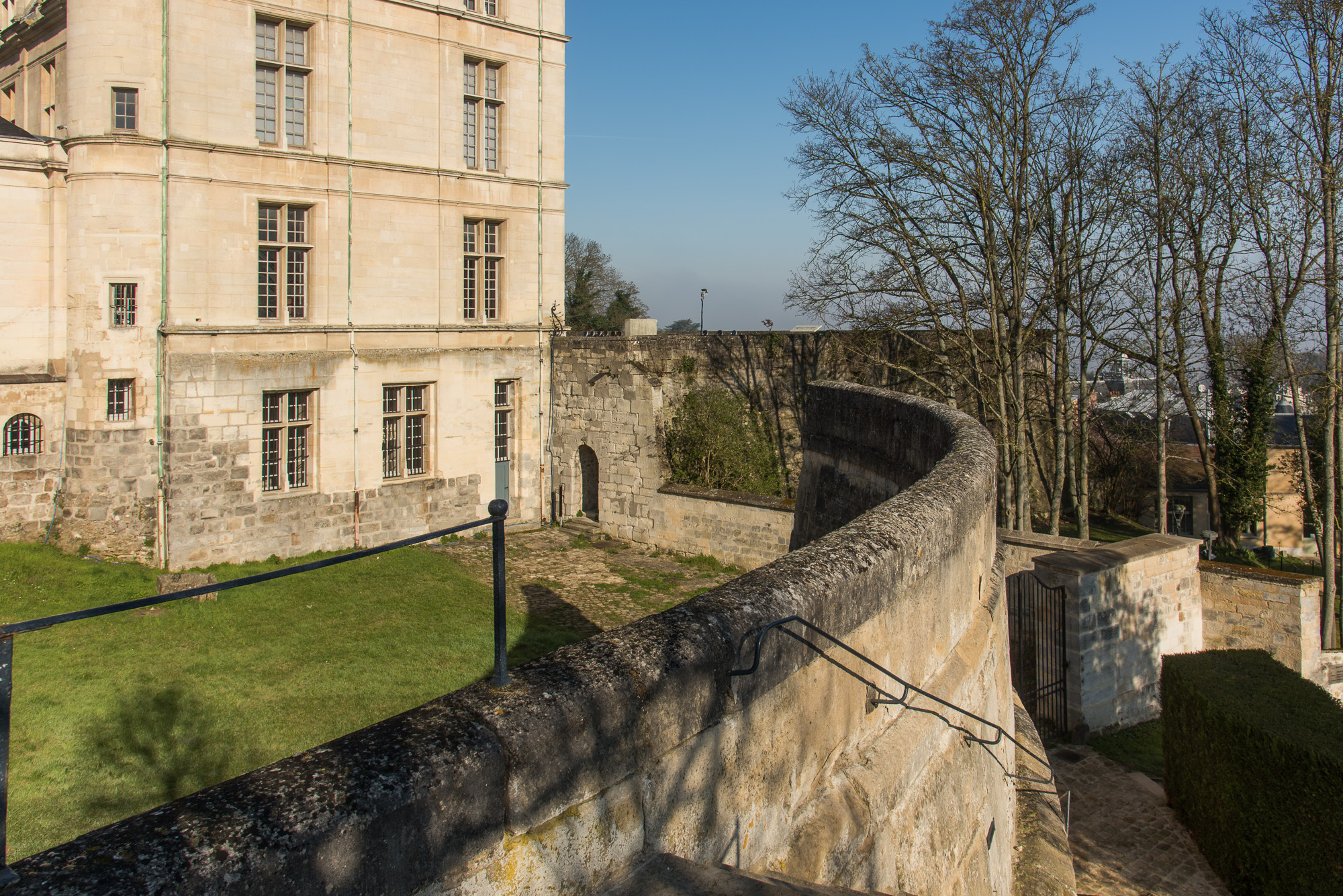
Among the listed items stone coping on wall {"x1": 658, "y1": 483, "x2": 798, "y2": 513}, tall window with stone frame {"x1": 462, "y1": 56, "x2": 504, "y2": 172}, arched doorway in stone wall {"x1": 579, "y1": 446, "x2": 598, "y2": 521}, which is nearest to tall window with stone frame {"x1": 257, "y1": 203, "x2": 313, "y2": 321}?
tall window with stone frame {"x1": 462, "y1": 56, "x2": 504, "y2": 172}

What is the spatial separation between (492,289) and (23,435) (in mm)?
8394

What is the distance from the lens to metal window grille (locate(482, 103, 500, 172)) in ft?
60.7

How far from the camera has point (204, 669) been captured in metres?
9.95

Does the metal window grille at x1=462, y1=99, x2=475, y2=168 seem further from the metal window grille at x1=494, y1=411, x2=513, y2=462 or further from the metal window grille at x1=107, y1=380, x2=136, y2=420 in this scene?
the metal window grille at x1=107, y1=380, x2=136, y2=420

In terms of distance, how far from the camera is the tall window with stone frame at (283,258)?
1536 cm

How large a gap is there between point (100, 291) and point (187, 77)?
3.59 m

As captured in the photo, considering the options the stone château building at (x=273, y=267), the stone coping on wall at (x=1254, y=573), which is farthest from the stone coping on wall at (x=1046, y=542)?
the stone château building at (x=273, y=267)

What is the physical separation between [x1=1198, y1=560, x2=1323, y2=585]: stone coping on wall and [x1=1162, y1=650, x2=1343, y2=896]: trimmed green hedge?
12.1 feet

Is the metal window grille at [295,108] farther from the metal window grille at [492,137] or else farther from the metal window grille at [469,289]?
the metal window grille at [469,289]

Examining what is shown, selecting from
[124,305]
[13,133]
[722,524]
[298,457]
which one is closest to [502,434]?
[298,457]

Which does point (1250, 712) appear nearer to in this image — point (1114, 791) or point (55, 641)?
point (1114, 791)

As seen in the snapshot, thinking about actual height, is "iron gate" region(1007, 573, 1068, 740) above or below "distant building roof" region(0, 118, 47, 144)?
below

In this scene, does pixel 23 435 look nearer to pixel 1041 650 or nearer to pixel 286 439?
pixel 286 439

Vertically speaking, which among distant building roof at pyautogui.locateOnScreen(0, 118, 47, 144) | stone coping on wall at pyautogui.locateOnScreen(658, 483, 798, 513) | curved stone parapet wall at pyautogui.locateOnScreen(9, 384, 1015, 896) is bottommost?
stone coping on wall at pyautogui.locateOnScreen(658, 483, 798, 513)
